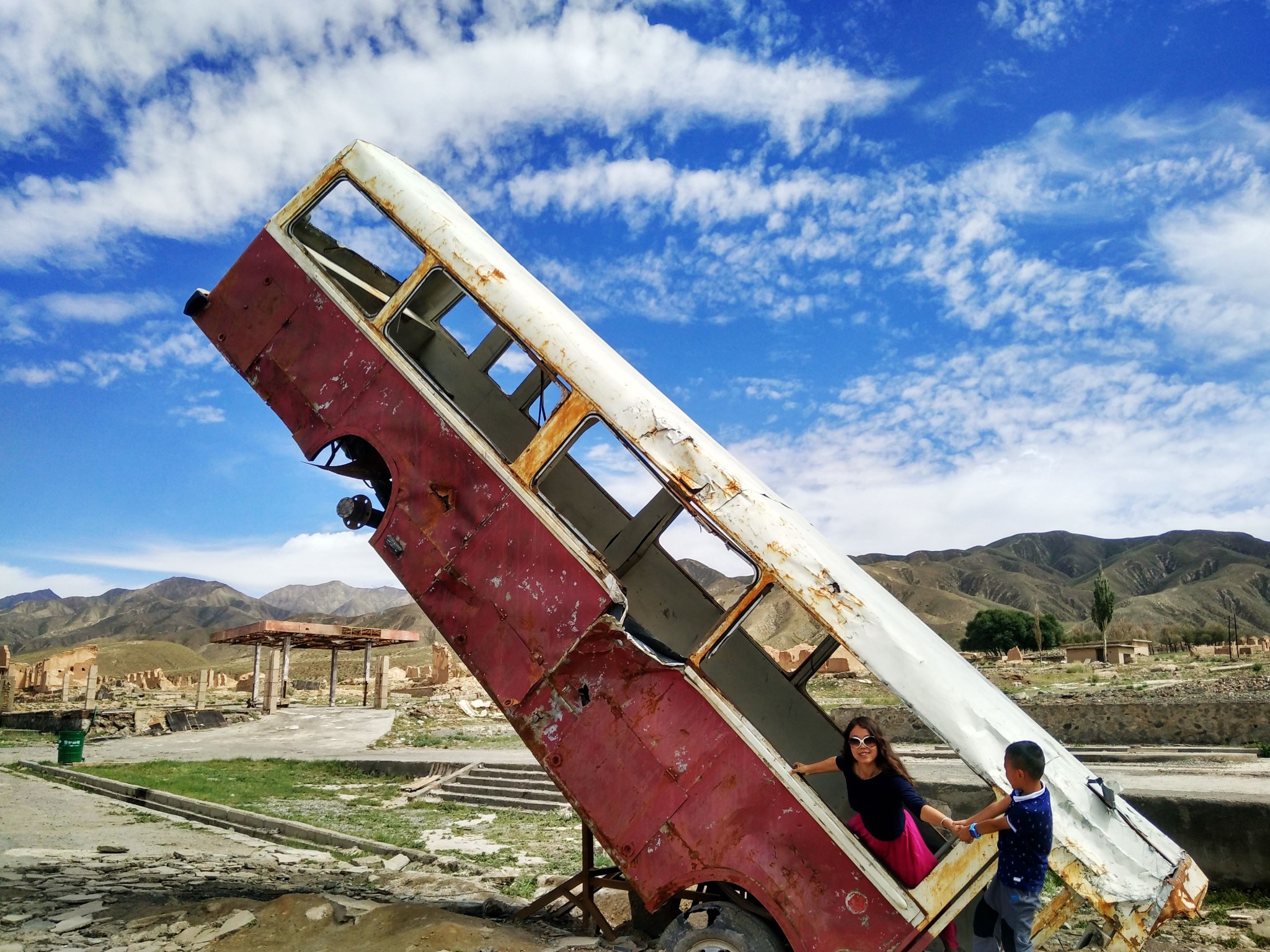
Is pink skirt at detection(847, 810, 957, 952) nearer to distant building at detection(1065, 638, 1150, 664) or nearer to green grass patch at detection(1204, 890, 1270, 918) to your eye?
green grass patch at detection(1204, 890, 1270, 918)

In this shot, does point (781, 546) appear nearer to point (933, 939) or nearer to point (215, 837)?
point (933, 939)

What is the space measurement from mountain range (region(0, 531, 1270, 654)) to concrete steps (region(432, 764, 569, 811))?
4965 cm

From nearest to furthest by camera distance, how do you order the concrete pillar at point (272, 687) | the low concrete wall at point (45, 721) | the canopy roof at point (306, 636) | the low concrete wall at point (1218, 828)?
the low concrete wall at point (1218, 828) → the low concrete wall at point (45, 721) → the canopy roof at point (306, 636) → the concrete pillar at point (272, 687)

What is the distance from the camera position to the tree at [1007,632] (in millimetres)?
54844

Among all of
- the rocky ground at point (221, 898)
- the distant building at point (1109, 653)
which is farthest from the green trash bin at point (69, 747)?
the distant building at point (1109, 653)

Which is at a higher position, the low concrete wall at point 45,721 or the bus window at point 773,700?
the bus window at point 773,700

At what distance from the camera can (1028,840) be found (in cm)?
345

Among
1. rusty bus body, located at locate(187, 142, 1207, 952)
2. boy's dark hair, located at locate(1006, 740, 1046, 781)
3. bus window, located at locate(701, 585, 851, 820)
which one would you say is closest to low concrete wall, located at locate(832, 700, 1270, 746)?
bus window, located at locate(701, 585, 851, 820)

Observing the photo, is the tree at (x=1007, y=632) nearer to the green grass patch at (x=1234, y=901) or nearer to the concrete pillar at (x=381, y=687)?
the concrete pillar at (x=381, y=687)

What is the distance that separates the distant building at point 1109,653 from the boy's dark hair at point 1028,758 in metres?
35.7

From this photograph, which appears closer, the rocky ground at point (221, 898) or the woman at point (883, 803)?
the woman at point (883, 803)

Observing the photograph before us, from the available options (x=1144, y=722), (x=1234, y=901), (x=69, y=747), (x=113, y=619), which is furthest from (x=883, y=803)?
(x=113, y=619)

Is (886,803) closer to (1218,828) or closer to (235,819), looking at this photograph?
(1218,828)

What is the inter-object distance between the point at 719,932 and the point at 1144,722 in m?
15.2
